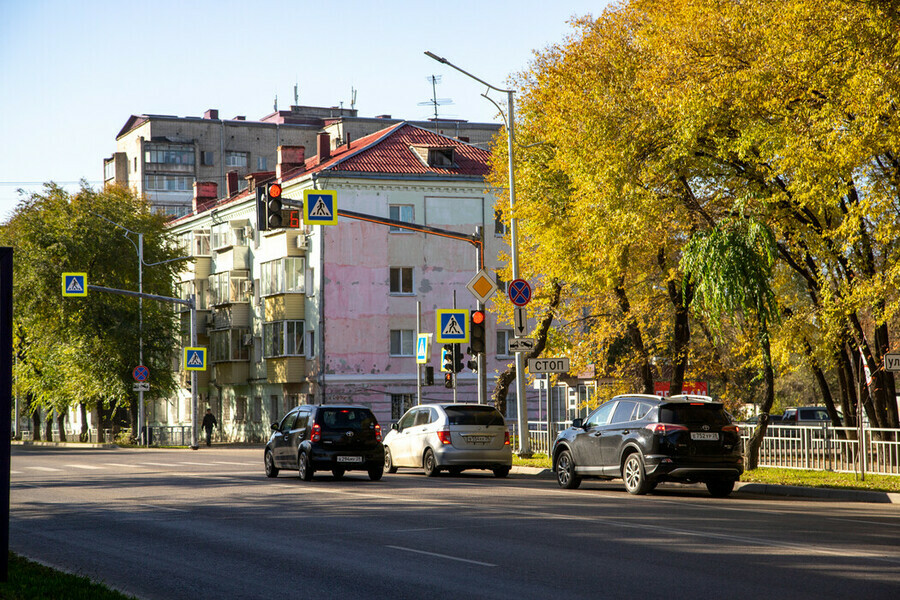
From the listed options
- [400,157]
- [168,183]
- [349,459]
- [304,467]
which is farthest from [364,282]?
[168,183]

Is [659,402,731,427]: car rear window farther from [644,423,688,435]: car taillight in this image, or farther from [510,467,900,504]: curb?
[510,467,900,504]: curb

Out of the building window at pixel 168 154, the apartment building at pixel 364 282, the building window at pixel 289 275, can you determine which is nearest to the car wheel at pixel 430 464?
the apartment building at pixel 364 282

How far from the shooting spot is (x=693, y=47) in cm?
2491

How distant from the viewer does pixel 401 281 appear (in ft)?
192

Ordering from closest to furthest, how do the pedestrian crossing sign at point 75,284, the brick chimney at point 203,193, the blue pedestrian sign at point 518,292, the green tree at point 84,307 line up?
the blue pedestrian sign at point 518,292, the pedestrian crossing sign at point 75,284, the green tree at point 84,307, the brick chimney at point 203,193

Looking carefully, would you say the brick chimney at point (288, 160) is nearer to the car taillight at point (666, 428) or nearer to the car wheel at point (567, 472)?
the car wheel at point (567, 472)

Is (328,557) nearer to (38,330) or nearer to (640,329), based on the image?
(640,329)

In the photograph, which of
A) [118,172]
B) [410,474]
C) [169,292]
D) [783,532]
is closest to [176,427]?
[169,292]

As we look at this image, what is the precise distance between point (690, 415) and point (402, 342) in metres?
39.1

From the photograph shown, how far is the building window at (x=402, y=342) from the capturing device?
58.2 meters

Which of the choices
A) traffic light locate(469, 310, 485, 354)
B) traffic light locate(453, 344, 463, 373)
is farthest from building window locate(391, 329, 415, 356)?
traffic light locate(469, 310, 485, 354)

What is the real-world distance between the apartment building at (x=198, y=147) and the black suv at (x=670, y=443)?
250 feet

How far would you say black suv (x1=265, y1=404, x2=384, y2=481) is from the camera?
958 inches

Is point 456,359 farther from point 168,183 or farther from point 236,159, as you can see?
point 168,183
